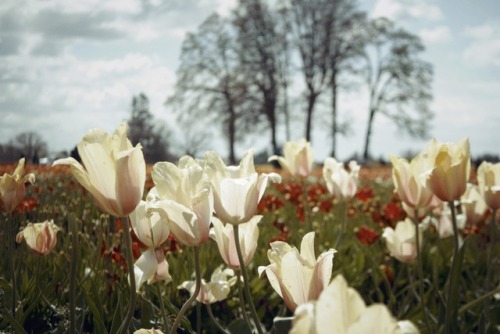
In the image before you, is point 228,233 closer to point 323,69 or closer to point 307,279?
point 307,279

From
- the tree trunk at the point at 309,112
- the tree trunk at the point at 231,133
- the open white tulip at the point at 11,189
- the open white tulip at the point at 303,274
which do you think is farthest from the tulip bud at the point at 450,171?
the tree trunk at the point at 231,133

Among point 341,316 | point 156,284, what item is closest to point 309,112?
point 156,284

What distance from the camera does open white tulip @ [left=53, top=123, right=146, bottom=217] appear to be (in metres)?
1.01

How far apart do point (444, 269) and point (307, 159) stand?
1.43m

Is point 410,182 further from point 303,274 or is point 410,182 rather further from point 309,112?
point 309,112

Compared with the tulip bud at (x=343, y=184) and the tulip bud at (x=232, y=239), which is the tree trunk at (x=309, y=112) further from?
the tulip bud at (x=232, y=239)

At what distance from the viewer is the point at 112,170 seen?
3.39 feet

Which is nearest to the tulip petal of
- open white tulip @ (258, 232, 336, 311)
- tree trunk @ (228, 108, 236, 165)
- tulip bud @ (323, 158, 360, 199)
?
open white tulip @ (258, 232, 336, 311)

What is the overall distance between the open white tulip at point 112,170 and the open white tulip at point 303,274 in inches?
12.9

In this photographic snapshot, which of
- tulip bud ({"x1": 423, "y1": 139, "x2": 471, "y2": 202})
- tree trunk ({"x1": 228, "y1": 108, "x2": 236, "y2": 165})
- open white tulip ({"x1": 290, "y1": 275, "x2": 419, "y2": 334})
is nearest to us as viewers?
open white tulip ({"x1": 290, "y1": 275, "x2": 419, "y2": 334})

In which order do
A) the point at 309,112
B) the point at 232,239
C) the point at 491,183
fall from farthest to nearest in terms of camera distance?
the point at 309,112
the point at 491,183
the point at 232,239

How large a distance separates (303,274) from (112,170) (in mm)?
425

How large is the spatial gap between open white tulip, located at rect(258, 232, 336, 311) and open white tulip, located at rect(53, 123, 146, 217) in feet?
1.07

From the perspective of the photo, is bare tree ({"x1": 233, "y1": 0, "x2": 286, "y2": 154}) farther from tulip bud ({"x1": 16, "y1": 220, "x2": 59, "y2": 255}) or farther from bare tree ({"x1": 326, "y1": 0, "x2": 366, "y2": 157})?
tulip bud ({"x1": 16, "y1": 220, "x2": 59, "y2": 255})
